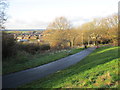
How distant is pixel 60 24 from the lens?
4312cm

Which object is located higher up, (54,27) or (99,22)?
(99,22)

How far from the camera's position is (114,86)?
4484 mm

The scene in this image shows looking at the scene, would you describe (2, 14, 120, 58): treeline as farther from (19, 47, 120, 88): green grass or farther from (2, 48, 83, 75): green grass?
(19, 47, 120, 88): green grass

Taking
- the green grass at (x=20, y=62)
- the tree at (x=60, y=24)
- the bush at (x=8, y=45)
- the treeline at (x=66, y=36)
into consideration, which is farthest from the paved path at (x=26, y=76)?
the tree at (x=60, y=24)

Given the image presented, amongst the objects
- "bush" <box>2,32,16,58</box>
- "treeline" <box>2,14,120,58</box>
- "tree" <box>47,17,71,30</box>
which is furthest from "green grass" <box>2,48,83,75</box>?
"tree" <box>47,17,71,30</box>

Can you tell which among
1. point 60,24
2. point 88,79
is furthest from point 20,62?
point 60,24

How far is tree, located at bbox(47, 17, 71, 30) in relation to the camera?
4222 cm

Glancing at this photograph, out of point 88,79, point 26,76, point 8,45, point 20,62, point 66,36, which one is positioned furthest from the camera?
point 66,36

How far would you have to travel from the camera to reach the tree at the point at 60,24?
139 ft

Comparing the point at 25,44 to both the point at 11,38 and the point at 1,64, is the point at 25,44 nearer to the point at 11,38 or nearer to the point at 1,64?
the point at 11,38

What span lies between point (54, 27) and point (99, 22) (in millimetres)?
24936

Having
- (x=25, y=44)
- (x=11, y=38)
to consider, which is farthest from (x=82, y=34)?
(x=11, y=38)

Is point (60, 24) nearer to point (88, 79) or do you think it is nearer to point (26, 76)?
point (26, 76)

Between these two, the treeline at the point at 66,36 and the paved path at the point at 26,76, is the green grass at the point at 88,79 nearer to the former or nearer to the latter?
the paved path at the point at 26,76
